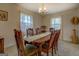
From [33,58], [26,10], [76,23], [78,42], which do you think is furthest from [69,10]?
[33,58]

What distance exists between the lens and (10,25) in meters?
1.77

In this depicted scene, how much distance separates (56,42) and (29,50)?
432mm

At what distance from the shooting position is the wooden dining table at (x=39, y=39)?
177 cm

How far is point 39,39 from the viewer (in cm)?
178

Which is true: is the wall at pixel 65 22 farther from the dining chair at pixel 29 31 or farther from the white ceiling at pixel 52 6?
the dining chair at pixel 29 31

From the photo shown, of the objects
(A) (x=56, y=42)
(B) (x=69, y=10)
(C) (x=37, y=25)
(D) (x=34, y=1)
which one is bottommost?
(A) (x=56, y=42)

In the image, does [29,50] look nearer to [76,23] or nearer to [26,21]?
[26,21]

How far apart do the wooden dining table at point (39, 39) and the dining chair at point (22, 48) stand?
0.06 meters

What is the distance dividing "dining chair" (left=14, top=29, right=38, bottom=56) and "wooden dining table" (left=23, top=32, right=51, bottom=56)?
0.21 ft

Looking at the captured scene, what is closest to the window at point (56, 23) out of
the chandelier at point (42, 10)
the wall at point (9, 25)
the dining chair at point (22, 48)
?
the chandelier at point (42, 10)

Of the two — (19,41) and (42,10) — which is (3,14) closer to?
(19,41)

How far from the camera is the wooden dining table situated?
5.80 ft

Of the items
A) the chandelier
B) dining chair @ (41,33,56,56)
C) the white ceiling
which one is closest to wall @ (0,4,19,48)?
the white ceiling

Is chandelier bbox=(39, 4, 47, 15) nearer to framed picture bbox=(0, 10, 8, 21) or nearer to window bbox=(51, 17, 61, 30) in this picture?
window bbox=(51, 17, 61, 30)
